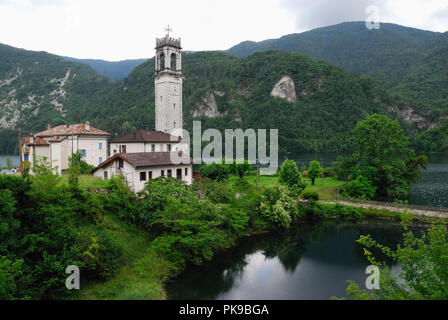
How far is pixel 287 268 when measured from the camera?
24.2 m

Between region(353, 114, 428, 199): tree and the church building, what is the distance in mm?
26922

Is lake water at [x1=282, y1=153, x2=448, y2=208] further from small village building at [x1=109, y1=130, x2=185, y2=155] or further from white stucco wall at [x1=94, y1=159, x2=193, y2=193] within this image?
small village building at [x1=109, y1=130, x2=185, y2=155]

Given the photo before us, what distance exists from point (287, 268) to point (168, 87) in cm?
3569

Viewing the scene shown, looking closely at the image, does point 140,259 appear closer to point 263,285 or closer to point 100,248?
point 100,248

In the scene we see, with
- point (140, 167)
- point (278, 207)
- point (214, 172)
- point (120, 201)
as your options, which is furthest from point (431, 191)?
point (120, 201)

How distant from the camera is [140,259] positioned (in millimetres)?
21312

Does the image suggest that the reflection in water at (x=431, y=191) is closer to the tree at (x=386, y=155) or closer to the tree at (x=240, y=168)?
the tree at (x=386, y=155)

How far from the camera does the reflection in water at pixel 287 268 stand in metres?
19.8

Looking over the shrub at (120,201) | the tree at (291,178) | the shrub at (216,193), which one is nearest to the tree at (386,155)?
the tree at (291,178)

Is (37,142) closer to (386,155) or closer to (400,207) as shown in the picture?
(400,207)

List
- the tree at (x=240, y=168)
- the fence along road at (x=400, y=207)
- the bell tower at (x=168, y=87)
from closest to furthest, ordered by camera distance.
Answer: the fence along road at (x=400, y=207) → the bell tower at (x=168, y=87) → the tree at (x=240, y=168)

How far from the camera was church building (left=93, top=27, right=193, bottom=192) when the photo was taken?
29266 millimetres

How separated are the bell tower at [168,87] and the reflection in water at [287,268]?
2696cm

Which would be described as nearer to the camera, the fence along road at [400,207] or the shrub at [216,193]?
the shrub at [216,193]
